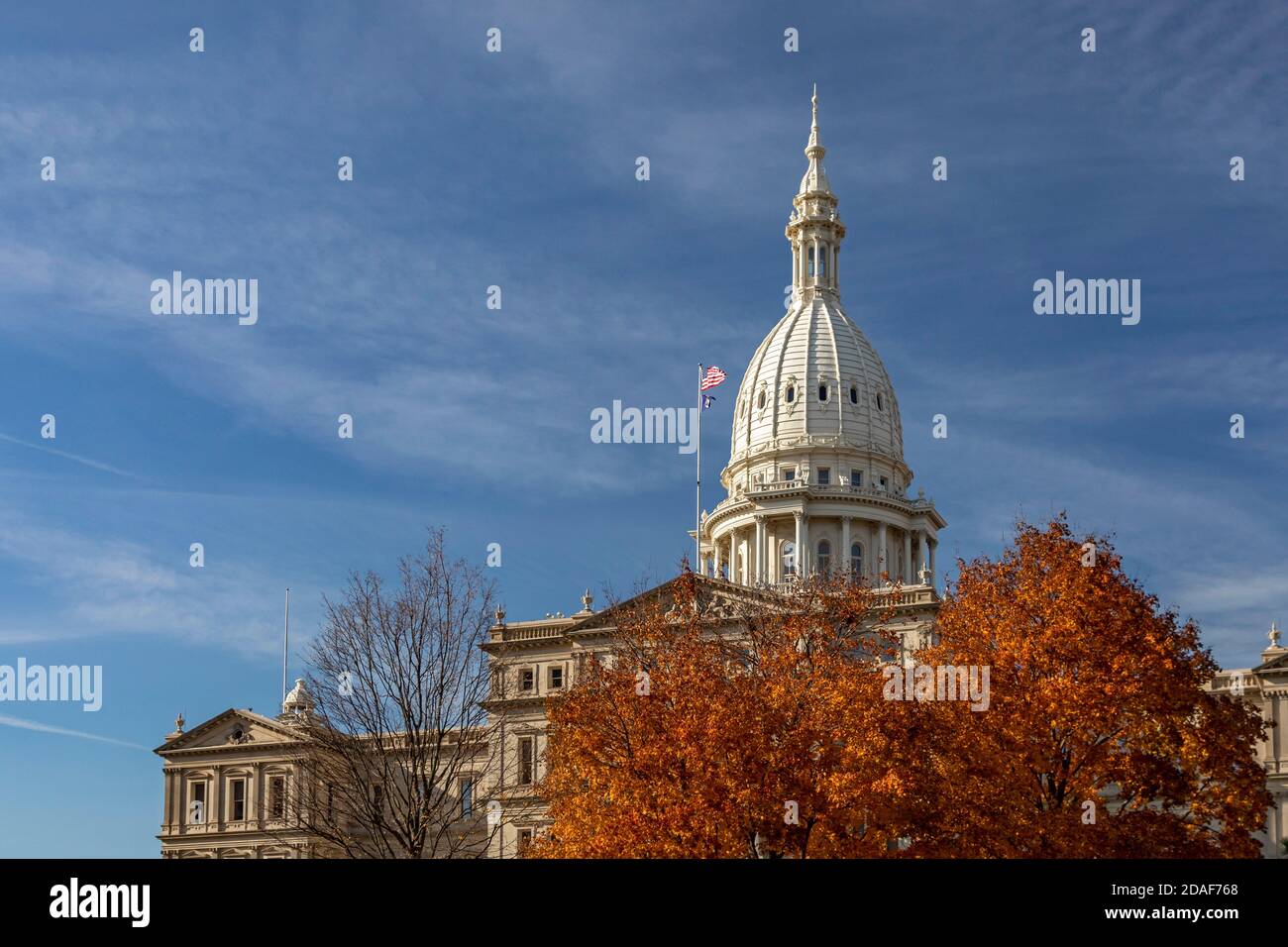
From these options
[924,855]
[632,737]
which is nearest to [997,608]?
[924,855]

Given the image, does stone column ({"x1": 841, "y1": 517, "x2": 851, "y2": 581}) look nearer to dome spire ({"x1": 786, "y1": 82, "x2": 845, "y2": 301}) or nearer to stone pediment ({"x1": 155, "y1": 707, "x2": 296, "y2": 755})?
dome spire ({"x1": 786, "y1": 82, "x2": 845, "y2": 301})

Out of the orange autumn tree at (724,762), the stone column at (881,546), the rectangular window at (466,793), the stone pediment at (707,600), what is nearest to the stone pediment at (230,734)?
the rectangular window at (466,793)

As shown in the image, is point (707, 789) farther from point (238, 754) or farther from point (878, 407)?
point (878, 407)

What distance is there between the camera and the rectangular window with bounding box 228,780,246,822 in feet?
365

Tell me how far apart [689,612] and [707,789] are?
20.0m

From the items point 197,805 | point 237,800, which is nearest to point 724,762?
point 237,800

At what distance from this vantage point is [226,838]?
4316 inches

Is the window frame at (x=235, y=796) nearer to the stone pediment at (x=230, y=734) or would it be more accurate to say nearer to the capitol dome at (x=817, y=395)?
the stone pediment at (x=230, y=734)

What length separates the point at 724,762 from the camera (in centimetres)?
4788

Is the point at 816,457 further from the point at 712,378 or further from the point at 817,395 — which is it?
the point at 712,378

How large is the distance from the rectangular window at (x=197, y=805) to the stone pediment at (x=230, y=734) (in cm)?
272

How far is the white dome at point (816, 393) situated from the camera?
12431 centimetres

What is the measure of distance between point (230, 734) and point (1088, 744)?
79.2 m

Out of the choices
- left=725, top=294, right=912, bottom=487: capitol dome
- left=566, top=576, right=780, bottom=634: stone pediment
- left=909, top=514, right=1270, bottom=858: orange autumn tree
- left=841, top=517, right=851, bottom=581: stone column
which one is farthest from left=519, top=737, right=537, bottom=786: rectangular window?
left=909, top=514, right=1270, bottom=858: orange autumn tree
